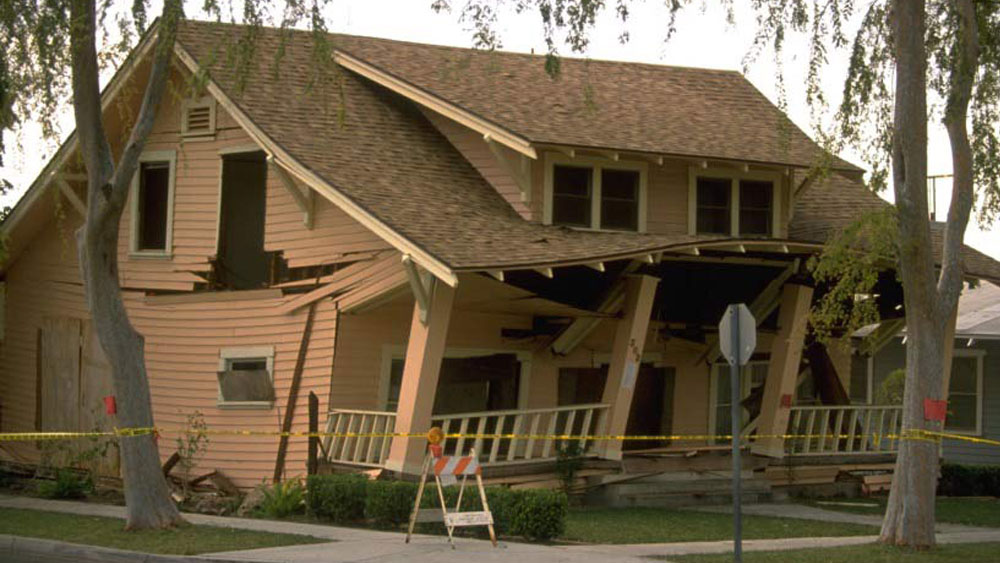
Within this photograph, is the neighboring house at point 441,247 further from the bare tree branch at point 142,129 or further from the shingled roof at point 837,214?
the bare tree branch at point 142,129

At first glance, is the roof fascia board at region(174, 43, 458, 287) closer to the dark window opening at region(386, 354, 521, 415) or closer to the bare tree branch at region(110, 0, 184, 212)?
the bare tree branch at region(110, 0, 184, 212)

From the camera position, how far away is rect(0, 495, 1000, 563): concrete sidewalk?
50.0 feet

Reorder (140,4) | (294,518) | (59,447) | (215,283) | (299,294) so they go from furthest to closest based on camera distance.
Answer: (59,447)
(215,283)
(299,294)
(294,518)
(140,4)

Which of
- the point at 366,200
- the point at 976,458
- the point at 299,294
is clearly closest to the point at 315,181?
the point at 366,200

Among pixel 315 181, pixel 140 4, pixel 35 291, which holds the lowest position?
pixel 35 291

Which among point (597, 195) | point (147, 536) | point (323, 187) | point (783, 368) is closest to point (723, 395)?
point (783, 368)

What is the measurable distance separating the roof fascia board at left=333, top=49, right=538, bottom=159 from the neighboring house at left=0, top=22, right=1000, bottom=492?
5 cm

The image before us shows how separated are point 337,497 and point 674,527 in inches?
177

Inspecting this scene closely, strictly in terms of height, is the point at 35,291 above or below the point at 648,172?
below

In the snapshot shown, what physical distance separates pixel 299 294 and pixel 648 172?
5.99m

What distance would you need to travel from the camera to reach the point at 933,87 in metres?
17.2

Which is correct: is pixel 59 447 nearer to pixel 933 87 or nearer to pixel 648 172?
pixel 648 172

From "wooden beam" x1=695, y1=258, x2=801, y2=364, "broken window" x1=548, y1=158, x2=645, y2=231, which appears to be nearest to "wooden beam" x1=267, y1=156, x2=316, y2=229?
"broken window" x1=548, y1=158, x2=645, y2=231

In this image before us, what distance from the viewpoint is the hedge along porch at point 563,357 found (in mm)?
20781
